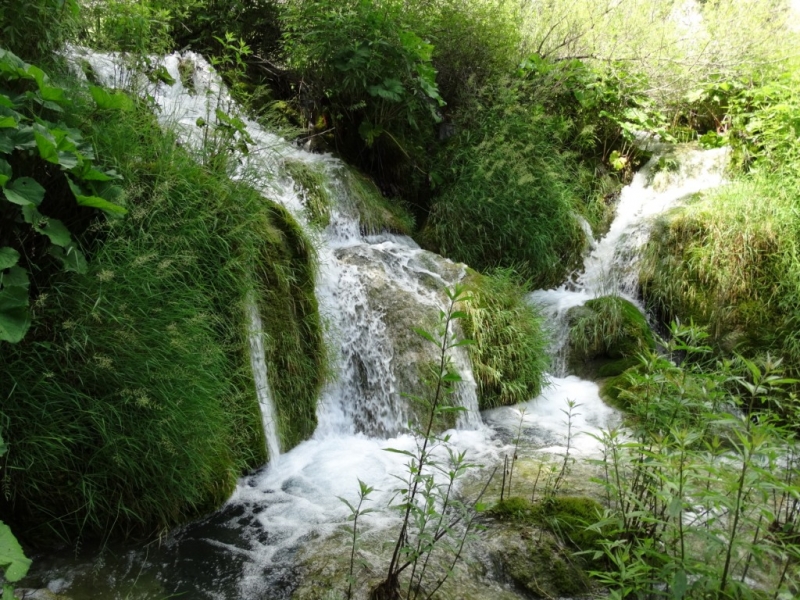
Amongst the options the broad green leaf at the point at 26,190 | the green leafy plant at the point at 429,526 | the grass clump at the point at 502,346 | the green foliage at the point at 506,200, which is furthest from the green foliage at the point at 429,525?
the green foliage at the point at 506,200

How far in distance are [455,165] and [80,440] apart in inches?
236

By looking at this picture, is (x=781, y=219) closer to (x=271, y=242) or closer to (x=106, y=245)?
(x=271, y=242)

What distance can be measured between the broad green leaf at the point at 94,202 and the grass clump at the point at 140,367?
0.45 ft

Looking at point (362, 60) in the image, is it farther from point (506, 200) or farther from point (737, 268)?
point (737, 268)

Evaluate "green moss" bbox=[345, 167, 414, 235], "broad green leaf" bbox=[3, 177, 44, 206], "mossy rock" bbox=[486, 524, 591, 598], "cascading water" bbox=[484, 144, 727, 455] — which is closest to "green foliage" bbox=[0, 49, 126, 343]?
"broad green leaf" bbox=[3, 177, 44, 206]

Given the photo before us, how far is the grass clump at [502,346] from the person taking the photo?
525 cm

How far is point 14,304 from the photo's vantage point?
7.46ft

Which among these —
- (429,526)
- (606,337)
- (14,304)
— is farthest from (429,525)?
(606,337)

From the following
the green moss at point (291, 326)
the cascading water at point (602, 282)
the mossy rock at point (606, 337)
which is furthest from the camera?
the mossy rock at point (606, 337)

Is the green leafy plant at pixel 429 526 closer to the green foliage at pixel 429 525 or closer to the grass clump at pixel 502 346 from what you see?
the green foliage at pixel 429 525

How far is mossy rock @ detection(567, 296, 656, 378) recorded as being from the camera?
6.10m

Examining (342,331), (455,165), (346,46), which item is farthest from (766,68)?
(342,331)

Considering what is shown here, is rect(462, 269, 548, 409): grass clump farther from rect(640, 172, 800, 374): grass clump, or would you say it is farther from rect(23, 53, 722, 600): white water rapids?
rect(640, 172, 800, 374): grass clump

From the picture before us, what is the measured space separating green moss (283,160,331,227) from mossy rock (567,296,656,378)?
3037mm
